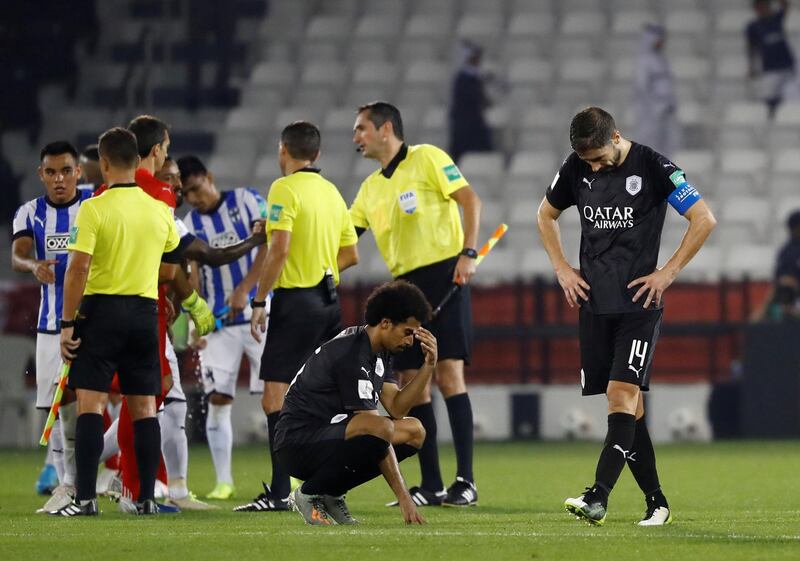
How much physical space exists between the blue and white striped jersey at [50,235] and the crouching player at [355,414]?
6.79 feet

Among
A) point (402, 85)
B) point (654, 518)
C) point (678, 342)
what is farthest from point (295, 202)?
point (402, 85)

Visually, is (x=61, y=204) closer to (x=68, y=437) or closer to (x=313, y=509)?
(x=68, y=437)

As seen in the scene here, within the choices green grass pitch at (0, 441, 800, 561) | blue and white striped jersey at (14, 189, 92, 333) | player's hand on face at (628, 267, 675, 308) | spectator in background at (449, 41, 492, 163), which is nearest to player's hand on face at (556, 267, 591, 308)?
player's hand on face at (628, 267, 675, 308)

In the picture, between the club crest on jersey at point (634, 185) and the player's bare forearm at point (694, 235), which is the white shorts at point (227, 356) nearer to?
the club crest on jersey at point (634, 185)

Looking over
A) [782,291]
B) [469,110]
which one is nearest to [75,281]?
[782,291]

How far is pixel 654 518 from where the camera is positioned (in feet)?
22.0

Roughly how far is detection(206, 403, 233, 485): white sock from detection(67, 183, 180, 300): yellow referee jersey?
177cm

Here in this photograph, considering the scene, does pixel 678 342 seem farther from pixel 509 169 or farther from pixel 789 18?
pixel 789 18

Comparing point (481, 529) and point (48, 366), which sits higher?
point (48, 366)

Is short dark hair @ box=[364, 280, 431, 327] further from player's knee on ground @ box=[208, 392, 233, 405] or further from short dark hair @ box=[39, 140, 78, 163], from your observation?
player's knee on ground @ box=[208, 392, 233, 405]

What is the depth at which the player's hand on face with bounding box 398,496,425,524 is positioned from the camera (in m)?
6.34

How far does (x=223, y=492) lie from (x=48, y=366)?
1.20 m

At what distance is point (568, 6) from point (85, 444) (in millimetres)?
14480

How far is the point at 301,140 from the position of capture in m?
8.01
